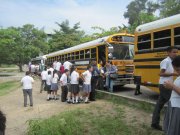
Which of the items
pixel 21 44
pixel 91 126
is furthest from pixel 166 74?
pixel 21 44

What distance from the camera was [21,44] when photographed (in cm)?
5428

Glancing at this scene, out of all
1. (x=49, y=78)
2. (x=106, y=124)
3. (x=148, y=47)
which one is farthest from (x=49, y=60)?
(x=106, y=124)

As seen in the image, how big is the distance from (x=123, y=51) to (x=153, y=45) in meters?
4.91

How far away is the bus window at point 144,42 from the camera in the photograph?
12757mm

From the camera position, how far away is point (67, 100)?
15781 millimetres

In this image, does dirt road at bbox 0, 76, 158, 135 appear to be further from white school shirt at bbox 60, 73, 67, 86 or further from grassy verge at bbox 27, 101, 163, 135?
white school shirt at bbox 60, 73, 67, 86

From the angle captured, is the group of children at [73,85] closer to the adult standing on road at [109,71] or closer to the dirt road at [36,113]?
the dirt road at [36,113]

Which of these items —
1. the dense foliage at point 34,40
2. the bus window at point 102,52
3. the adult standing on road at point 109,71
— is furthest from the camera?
the dense foliage at point 34,40

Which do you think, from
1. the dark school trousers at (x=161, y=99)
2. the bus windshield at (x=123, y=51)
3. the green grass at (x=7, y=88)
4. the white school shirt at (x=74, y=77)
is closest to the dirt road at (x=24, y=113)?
the white school shirt at (x=74, y=77)

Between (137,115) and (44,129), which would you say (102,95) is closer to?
(137,115)

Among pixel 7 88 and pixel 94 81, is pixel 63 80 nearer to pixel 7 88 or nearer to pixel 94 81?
pixel 94 81

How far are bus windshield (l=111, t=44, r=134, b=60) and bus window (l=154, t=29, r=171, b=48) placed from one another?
4884mm

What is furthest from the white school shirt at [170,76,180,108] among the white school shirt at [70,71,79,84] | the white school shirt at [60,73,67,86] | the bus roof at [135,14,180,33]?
the white school shirt at [60,73,67,86]

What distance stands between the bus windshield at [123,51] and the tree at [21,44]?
113 feet
